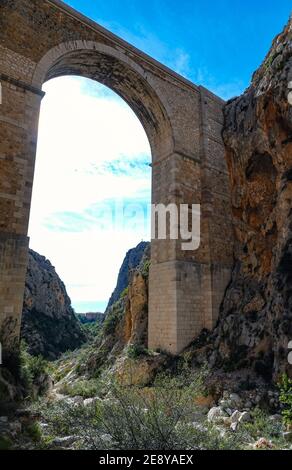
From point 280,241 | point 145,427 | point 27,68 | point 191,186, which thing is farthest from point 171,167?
point 145,427

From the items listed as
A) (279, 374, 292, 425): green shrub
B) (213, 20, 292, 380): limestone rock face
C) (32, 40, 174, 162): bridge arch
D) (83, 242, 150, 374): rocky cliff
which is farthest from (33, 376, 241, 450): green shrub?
(32, 40, 174, 162): bridge arch

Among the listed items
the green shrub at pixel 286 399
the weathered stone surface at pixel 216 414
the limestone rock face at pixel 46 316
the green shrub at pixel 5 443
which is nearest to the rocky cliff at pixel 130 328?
the weathered stone surface at pixel 216 414

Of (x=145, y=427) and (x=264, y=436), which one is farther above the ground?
(x=145, y=427)

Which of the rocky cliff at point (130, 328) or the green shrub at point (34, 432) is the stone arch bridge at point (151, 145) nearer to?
the rocky cliff at point (130, 328)

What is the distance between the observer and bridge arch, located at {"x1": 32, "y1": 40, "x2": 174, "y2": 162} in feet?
38.5

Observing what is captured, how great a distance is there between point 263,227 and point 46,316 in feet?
93.8

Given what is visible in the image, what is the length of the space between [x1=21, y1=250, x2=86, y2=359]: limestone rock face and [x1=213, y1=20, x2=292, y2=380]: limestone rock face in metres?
22.0

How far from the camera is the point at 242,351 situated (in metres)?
10.9

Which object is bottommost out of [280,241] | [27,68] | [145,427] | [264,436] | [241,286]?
[264,436]

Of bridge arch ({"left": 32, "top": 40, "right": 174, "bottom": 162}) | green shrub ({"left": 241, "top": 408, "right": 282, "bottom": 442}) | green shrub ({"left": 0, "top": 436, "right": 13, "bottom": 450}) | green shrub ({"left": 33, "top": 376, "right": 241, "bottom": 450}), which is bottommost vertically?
green shrub ({"left": 241, "top": 408, "right": 282, "bottom": 442})

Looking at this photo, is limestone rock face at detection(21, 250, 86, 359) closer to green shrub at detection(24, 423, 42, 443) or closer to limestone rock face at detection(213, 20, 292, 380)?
limestone rock face at detection(213, 20, 292, 380)

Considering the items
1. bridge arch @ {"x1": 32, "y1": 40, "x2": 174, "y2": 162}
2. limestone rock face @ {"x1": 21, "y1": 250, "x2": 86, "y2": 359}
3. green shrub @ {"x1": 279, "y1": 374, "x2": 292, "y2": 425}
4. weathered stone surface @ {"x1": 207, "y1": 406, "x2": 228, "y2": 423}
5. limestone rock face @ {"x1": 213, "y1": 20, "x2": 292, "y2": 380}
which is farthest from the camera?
limestone rock face @ {"x1": 21, "y1": 250, "x2": 86, "y2": 359}

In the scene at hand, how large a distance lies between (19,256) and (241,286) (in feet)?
27.3

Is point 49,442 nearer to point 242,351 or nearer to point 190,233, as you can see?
point 242,351
